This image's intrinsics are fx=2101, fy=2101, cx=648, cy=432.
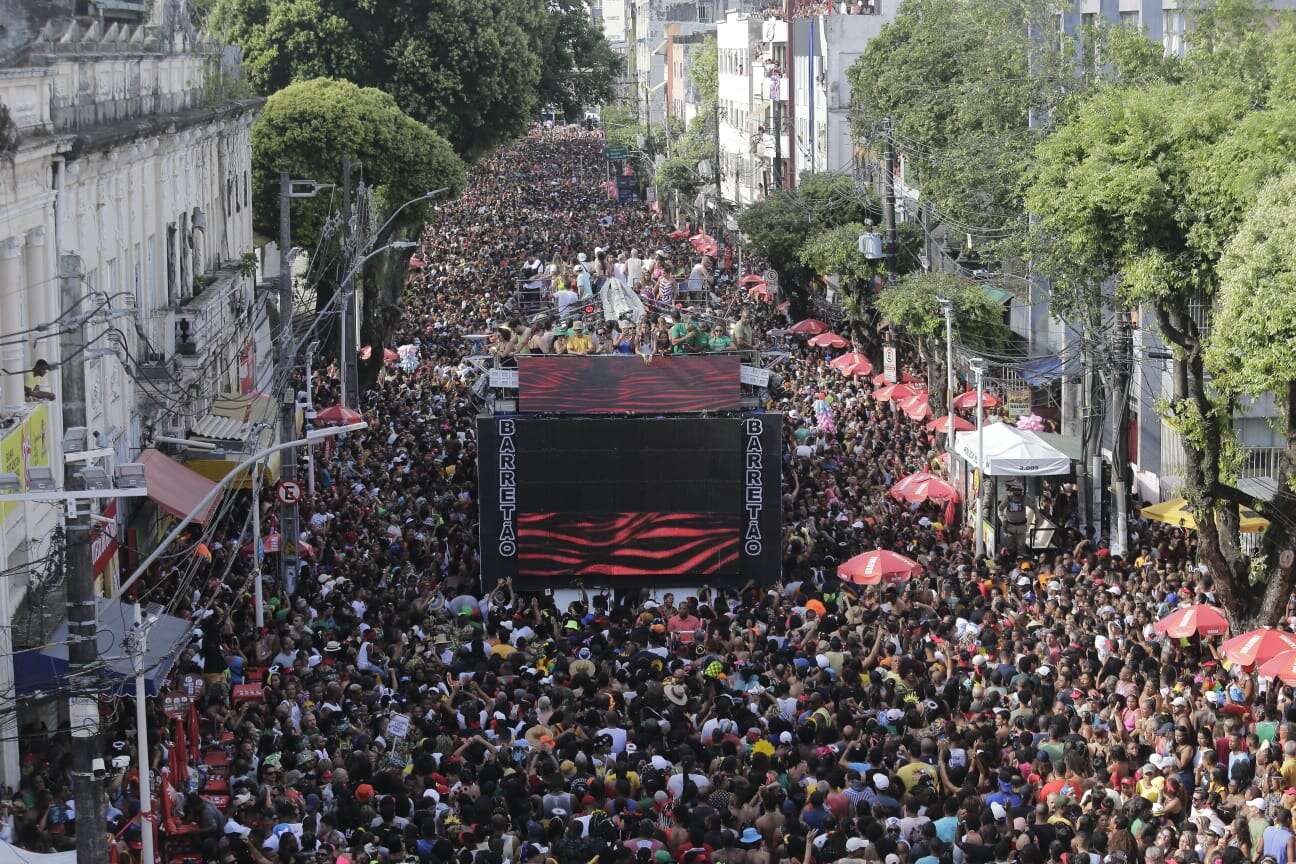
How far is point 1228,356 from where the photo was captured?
75.1 ft

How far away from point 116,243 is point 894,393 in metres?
17.6

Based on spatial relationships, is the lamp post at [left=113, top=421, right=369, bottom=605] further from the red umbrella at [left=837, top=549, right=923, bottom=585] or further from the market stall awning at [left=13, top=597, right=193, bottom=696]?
the red umbrella at [left=837, top=549, right=923, bottom=585]

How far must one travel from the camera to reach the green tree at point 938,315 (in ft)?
132

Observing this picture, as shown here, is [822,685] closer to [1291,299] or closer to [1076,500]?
[1291,299]

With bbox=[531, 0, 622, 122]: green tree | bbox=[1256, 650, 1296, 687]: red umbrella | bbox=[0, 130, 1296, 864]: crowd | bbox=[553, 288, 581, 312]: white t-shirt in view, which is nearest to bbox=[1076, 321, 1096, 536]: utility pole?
bbox=[0, 130, 1296, 864]: crowd

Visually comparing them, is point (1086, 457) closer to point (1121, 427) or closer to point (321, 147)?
point (1121, 427)

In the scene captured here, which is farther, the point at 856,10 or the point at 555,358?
the point at 856,10

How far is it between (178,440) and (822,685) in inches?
402

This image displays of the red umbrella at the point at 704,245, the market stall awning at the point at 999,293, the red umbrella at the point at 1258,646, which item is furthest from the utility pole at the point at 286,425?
the red umbrella at the point at 704,245

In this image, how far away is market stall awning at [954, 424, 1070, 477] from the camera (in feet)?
101

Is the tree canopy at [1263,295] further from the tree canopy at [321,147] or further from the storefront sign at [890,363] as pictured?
the tree canopy at [321,147]

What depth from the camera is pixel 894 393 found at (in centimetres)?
4066

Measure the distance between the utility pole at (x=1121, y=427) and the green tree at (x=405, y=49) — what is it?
25.8 metres

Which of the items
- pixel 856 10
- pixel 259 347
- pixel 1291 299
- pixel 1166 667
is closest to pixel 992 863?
pixel 1166 667
